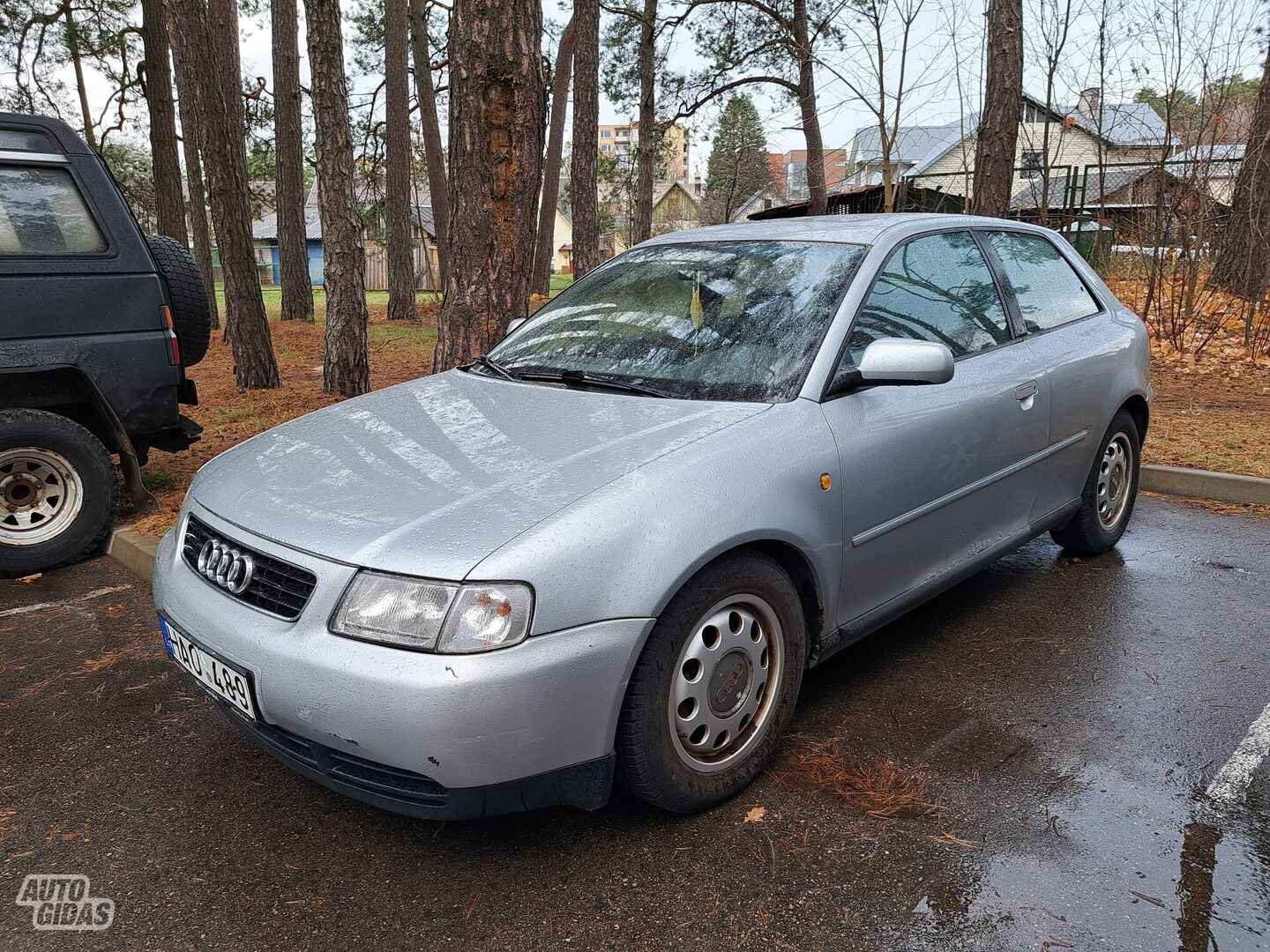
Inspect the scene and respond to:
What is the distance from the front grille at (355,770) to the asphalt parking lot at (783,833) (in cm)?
31

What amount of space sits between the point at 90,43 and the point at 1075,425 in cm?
2472

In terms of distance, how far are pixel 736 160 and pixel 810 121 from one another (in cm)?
1419

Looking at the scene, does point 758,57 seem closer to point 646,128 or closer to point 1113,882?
point 646,128

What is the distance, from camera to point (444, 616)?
7.19ft

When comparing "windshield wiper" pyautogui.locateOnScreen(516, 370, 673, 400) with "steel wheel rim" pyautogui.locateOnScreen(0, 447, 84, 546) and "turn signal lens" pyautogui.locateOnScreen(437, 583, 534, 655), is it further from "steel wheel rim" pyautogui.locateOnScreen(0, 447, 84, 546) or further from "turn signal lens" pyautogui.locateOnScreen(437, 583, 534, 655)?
"steel wheel rim" pyautogui.locateOnScreen(0, 447, 84, 546)

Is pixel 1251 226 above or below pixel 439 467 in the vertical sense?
above

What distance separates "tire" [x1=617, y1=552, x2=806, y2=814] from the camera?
96.1 inches

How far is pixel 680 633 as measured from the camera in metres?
2.48

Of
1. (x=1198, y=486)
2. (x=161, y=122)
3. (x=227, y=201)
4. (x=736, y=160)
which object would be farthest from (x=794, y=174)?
(x=1198, y=486)

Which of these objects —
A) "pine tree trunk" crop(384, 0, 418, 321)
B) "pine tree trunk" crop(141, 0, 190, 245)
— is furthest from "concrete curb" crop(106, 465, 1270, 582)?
"pine tree trunk" crop(384, 0, 418, 321)

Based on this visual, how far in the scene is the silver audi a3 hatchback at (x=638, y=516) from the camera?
2.23 m

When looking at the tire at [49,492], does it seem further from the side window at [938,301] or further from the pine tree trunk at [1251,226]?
the pine tree trunk at [1251,226]

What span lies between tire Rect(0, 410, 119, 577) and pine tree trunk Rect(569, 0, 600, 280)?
1182 centimetres

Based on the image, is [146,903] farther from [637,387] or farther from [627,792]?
[637,387]
